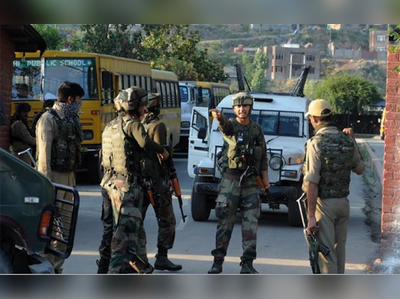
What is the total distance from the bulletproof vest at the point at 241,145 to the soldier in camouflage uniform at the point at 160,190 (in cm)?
63

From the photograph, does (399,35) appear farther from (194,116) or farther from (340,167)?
(194,116)

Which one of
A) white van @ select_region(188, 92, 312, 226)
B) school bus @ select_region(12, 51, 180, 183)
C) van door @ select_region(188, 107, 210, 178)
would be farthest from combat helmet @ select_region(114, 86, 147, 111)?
school bus @ select_region(12, 51, 180, 183)

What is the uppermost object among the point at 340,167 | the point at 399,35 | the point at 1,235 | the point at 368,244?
A: the point at 399,35

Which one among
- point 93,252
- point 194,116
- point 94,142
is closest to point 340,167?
point 93,252

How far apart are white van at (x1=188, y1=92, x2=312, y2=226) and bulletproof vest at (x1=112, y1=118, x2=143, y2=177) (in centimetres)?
410

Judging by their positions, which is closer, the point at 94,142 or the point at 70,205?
the point at 70,205

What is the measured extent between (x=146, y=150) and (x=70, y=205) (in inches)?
37.5

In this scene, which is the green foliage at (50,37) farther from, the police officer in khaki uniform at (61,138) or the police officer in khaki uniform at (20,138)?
the police officer in khaki uniform at (61,138)

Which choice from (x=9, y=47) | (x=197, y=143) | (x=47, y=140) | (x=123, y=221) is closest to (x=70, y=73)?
(x=197, y=143)

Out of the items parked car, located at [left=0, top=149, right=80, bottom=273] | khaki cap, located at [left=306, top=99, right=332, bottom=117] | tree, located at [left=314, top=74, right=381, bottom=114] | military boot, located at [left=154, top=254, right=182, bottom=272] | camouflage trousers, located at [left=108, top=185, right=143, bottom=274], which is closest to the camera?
parked car, located at [left=0, top=149, right=80, bottom=273]

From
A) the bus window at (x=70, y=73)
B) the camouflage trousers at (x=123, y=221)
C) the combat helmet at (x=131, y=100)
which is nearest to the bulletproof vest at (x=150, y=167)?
the camouflage trousers at (x=123, y=221)

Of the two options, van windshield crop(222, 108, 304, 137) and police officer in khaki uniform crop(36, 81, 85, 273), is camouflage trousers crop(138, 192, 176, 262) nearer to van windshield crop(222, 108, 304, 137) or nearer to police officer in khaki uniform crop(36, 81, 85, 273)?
police officer in khaki uniform crop(36, 81, 85, 273)

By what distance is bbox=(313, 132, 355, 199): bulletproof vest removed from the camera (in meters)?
7.50

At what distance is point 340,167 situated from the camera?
24.7 ft
